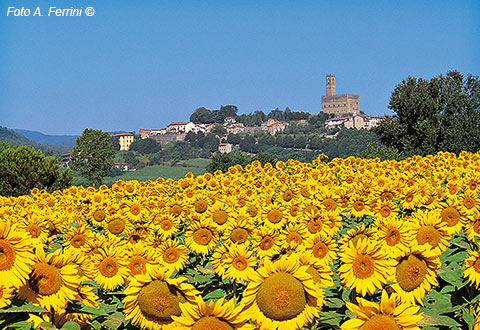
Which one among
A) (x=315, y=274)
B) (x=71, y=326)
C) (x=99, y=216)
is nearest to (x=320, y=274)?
(x=315, y=274)

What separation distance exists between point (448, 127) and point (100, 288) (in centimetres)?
4847

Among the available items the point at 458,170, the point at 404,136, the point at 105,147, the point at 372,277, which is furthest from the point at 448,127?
the point at 105,147

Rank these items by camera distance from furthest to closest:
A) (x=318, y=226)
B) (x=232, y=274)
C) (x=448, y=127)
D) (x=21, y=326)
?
(x=448, y=127) → (x=318, y=226) → (x=232, y=274) → (x=21, y=326)

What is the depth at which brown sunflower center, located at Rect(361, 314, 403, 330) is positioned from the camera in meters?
2.77

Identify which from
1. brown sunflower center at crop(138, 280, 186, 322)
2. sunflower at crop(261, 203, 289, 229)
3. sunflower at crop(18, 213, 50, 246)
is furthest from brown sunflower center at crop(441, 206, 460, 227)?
sunflower at crop(18, 213, 50, 246)

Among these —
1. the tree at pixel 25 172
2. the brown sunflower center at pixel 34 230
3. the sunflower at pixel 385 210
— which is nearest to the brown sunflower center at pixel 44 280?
the brown sunflower center at pixel 34 230

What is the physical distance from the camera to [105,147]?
98.1 meters

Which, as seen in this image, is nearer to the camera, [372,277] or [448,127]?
[372,277]

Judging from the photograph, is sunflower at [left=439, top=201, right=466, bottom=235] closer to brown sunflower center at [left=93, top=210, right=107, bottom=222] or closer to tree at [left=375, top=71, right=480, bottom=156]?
brown sunflower center at [left=93, top=210, right=107, bottom=222]

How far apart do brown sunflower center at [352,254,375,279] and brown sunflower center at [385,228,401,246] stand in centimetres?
98

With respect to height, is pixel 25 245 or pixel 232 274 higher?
pixel 25 245

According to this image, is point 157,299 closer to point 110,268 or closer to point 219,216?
point 110,268

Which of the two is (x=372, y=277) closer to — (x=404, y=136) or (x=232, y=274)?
(x=232, y=274)

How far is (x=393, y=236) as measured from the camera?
17.6ft
